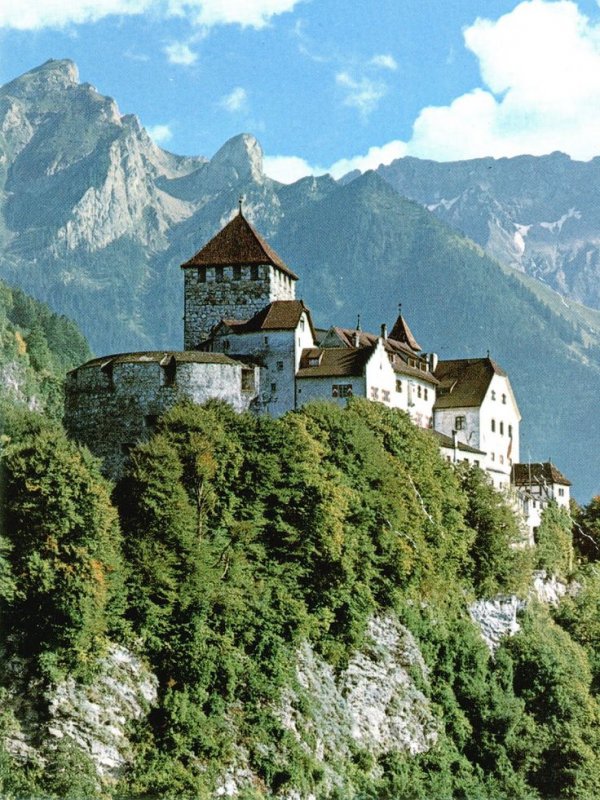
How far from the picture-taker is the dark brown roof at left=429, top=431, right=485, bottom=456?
3755 inches

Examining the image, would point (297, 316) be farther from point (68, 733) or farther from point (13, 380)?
point (13, 380)

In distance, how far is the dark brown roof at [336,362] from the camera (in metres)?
85.0

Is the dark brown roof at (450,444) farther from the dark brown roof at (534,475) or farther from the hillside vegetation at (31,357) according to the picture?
the hillside vegetation at (31,357)

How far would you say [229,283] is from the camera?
3597 inches

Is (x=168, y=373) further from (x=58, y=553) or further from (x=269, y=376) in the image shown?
(x=58, y=553)

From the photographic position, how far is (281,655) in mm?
61062

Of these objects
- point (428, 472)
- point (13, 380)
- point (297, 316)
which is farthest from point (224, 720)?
point (13, 380)

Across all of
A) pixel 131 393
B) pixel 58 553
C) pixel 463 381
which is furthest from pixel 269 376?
pixel 58 553

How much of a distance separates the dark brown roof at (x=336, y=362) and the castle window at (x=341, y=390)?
0.64 m

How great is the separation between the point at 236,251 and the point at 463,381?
73.6 ft

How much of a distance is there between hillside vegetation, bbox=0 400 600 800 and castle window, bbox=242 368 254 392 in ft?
21.6

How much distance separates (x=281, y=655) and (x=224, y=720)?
205 inches

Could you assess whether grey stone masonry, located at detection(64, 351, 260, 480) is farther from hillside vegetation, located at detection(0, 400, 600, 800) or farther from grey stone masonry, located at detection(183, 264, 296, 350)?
grey stone masonry, located at detection(183, 264, 296, 350)

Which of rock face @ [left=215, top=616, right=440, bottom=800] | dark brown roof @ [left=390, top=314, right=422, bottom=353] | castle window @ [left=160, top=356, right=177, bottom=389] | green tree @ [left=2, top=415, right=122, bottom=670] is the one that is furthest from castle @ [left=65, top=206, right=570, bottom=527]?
green tree @ [left=2, top=415, right=122, bottom=670]
